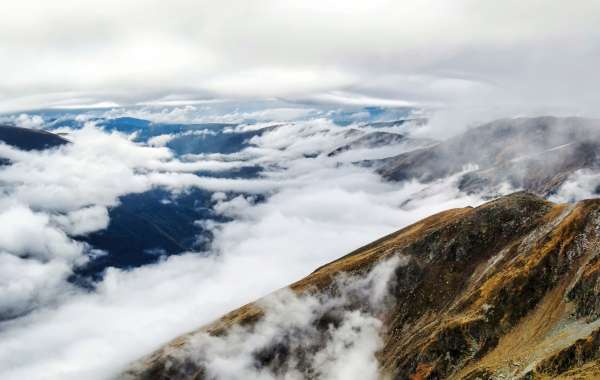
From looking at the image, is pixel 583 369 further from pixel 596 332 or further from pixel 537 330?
pixel 537 330

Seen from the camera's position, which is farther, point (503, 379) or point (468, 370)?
point (468, 370)

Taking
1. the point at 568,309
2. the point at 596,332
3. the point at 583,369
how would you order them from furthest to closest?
the point at 568,309 → the point at 596,332 → the point at 583,369

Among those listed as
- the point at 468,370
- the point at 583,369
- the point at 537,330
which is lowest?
the point at 468,370

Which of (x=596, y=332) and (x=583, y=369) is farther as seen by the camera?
(x=596, y=332)

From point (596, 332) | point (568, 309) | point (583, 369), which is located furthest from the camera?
point (568, 309)

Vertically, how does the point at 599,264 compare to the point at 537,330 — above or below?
above

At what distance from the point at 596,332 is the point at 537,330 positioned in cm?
3987

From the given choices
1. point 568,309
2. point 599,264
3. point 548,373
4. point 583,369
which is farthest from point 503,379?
point 599,264

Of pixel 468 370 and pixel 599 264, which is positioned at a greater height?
pixel 599 264

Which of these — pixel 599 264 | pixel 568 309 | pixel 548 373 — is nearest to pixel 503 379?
pixel 548 373

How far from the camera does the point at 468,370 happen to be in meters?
195

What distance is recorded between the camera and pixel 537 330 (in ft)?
628

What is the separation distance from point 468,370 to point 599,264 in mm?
65703

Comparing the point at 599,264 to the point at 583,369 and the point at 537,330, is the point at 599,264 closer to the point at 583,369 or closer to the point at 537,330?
the point at 537,330
